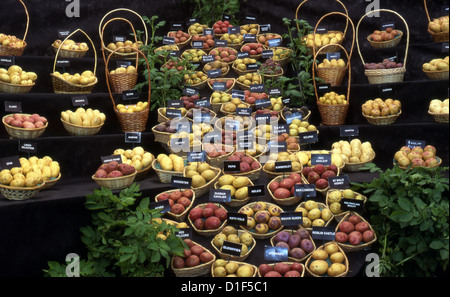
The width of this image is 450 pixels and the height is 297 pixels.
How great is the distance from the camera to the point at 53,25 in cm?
552

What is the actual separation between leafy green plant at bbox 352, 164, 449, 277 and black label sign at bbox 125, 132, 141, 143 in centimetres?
182

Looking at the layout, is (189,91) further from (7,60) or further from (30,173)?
(30,173)

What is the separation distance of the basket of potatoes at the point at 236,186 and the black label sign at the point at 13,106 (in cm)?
171

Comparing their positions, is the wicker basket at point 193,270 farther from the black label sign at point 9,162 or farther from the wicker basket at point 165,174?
the black label sign at point 9,162

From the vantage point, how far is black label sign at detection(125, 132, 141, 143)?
13.9 feet

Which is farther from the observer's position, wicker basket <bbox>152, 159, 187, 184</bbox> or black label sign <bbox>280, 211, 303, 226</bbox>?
wicker basket <bbox>152, 159, 187, 184</bbox>

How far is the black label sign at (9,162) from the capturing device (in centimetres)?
357

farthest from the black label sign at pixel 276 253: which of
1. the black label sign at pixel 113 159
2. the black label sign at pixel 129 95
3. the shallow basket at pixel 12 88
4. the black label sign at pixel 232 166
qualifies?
the shallow basket at pixel 12 88

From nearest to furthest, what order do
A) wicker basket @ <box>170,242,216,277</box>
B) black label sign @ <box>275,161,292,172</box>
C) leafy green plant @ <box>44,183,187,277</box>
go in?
leafy green plant @ <box>44,183,187,277</box> < wicker basket @ <box>170,242,216,277</box> < black label sign @ <box>275,161,292,172</box>

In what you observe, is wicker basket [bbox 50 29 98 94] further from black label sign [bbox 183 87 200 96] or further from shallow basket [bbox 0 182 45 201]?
shallow basket [bbox 0 182 45 201]

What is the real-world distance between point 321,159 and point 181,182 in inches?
40.0

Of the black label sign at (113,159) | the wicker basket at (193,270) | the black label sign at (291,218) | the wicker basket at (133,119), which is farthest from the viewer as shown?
the wicker basket at (133,119)

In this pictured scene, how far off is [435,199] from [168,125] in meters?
2.16

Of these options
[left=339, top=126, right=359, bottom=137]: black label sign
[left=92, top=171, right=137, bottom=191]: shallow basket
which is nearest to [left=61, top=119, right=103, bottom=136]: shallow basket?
[left=92, top=171, right=137, bottom=191]: shallow basket
